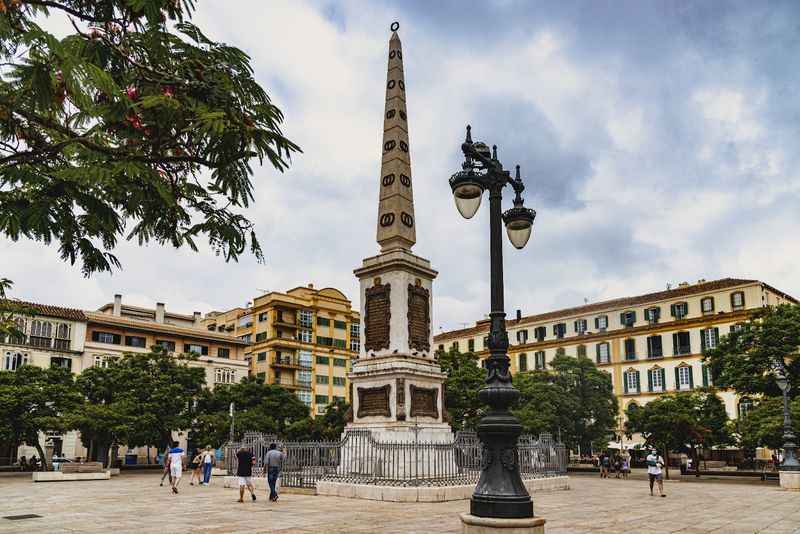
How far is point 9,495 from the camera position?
2019 cm

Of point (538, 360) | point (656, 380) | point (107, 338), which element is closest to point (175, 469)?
point (107, 338)

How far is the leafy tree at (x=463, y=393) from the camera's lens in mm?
34844

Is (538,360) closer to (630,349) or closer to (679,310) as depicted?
(630,349)

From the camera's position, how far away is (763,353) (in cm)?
3081

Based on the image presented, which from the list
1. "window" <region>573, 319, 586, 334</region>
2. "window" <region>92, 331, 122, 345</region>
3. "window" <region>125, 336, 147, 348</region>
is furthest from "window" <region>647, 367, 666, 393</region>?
"window" <region>92, 331, 122, 345</region>

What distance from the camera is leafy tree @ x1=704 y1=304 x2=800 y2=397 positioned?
99.2ft

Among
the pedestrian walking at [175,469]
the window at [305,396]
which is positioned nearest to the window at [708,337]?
the window at [305,396]

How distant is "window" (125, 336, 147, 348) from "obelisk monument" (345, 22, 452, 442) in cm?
4065

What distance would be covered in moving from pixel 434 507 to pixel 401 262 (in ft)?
23.8

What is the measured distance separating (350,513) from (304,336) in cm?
5513

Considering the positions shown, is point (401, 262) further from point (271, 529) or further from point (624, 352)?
point (624, 352)

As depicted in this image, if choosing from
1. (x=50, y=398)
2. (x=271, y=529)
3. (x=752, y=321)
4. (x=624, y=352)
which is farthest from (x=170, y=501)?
(x=624, y=352)

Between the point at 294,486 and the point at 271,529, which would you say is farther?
the point at 294,486

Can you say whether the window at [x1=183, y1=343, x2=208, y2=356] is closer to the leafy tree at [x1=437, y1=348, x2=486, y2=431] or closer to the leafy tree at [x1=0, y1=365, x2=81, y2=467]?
the leafy tree at [x1=0, y1=365, x2=81, y2=467]
